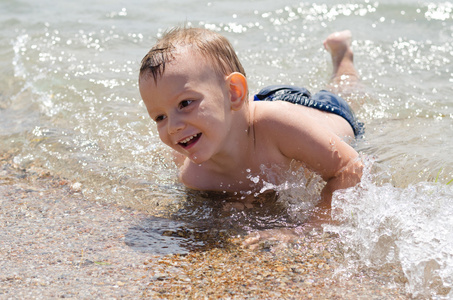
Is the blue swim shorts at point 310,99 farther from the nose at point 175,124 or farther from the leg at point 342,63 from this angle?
the nose at point 175,124

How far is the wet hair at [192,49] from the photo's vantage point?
292 cm

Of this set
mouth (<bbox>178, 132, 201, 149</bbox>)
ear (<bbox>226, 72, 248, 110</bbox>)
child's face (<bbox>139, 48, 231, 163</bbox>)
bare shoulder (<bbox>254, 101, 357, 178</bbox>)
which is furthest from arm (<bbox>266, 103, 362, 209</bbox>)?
mouth (<bbox>178, 132, 201, 149</bbox>)

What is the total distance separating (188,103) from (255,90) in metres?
2.59

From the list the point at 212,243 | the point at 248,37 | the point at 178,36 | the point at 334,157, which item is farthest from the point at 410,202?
the point at 248,37

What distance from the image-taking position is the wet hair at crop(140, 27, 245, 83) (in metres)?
2.92

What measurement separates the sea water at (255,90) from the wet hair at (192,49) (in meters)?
0.82

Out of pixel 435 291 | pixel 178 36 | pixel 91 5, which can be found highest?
pixel 178 36

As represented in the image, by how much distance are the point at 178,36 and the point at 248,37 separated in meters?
4.07

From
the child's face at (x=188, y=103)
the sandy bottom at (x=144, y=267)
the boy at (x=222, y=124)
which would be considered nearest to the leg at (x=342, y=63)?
the boy at (x=222, y=124)

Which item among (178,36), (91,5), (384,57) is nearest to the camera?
(178,36)

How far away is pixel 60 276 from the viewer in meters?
2.46

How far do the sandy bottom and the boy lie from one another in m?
0.54

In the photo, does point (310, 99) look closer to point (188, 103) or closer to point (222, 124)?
point (222, 124)

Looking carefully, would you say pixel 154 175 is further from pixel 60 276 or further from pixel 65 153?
pixel 60 276
